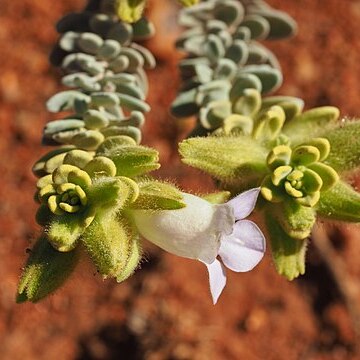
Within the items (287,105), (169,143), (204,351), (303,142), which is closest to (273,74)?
(287,105)

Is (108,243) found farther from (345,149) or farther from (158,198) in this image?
(345,149)

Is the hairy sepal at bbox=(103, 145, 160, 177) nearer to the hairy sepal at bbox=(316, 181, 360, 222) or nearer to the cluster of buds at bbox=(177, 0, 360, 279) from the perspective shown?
the cluster of buds at bbox=(177, 0, 360, 279)

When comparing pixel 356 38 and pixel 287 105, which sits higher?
pixel 287 105

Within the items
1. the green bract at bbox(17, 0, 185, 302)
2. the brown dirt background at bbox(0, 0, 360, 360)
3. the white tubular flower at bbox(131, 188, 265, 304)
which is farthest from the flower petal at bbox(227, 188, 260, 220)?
the brown dirt background at bbox(0, 0, 360, 360)

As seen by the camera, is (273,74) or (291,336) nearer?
(273,74)

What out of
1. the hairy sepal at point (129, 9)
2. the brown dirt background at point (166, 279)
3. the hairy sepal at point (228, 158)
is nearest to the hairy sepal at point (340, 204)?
the hairy sepal at point (228, 158)

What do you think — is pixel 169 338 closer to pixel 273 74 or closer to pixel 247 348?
pixel 247 348
